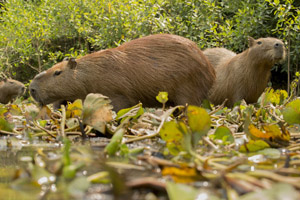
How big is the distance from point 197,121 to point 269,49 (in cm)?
Answer: 430

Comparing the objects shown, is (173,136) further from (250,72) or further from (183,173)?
(250,72)

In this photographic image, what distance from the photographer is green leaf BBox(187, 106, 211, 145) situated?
1338mm

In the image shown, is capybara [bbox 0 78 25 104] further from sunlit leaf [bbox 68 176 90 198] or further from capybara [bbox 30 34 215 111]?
sunlit leaf [bbox 68 176 90 198]

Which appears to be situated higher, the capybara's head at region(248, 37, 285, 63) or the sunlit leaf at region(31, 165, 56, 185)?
the sunlit leaf at region(31, 165, 56, 185)

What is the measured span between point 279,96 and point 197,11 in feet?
13.9

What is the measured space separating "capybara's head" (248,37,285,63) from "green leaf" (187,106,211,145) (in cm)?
416

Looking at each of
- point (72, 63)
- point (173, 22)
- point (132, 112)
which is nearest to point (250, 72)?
point (72, 63)

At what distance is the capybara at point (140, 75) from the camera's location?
390 cm

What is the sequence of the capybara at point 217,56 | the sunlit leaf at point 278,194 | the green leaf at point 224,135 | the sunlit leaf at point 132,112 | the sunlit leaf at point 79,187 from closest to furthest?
the sunlit leaf at point 278,194 < the sunlit leaf at point 79,187 < the green leaf at point 224,135 < the sunlit leaf at point 132,112 < the capybara at point 217,56

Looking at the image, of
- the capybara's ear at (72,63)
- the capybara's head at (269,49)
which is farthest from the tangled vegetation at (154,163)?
the capybara's head at (269,49)

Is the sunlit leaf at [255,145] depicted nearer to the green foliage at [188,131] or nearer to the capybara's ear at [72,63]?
the green foliage at [188,131]

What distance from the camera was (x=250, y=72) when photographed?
565 centimetres

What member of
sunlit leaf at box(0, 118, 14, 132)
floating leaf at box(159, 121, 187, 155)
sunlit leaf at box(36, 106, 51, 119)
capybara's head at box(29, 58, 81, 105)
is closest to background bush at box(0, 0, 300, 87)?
capybara's head at box(29, 58, 81, 105)

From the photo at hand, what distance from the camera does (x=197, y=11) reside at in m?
8.00
